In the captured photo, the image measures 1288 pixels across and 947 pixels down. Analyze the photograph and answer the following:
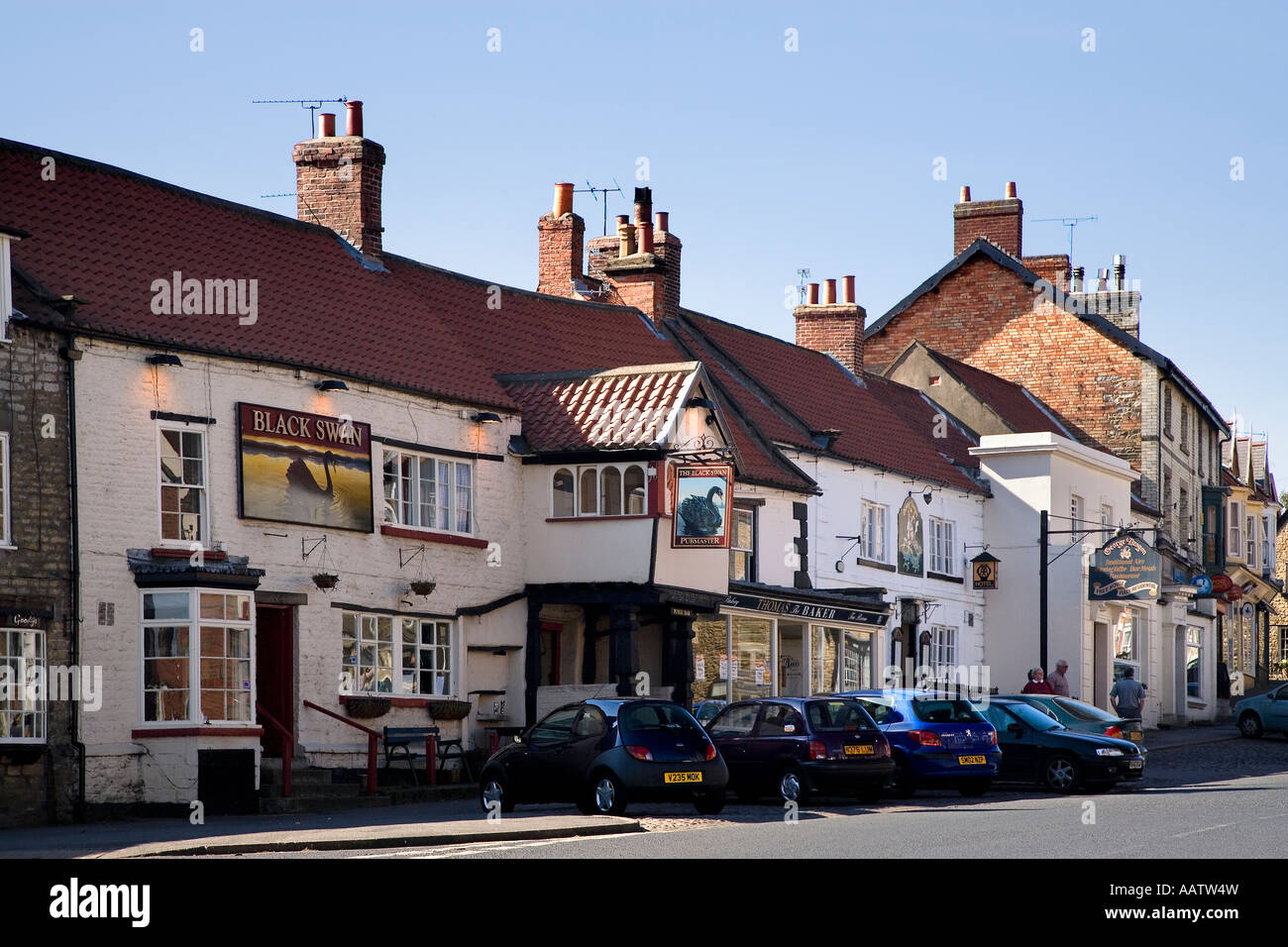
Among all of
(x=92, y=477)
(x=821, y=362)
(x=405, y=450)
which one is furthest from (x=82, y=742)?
→ (x=821, y=362)

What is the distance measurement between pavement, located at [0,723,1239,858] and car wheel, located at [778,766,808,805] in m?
3.56

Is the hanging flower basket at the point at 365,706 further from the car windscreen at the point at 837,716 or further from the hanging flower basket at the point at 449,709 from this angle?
the car windscreen at the point at 837,716

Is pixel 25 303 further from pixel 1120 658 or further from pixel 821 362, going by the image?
pixel 1120 658

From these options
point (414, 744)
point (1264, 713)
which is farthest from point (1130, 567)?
point (414, 744)

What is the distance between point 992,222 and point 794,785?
32676 millimetres

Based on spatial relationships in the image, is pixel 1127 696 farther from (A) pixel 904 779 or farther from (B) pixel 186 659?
(B) pixel 186 659

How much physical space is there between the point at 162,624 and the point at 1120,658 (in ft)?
99.8

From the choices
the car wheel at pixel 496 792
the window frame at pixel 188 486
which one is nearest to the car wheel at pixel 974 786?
the car wheel at pixel 496 792

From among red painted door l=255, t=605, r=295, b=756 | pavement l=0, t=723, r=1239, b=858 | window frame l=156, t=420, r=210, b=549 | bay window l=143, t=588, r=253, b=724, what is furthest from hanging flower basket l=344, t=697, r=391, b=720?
window frame l=156, t=420, r=210, b=549

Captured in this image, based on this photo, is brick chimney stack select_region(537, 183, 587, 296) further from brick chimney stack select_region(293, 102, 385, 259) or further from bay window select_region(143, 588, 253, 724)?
bay window select_region(143, 588, 253, 724)

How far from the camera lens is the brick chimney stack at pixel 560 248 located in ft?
127

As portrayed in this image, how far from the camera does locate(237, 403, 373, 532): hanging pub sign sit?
25141 mm

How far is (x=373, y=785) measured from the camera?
25312 mm

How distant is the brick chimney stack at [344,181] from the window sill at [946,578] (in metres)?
15.8
